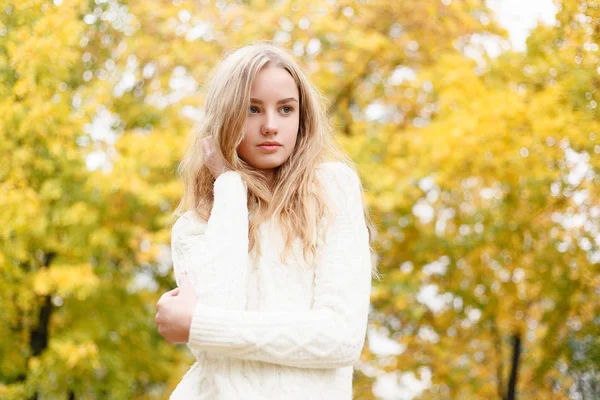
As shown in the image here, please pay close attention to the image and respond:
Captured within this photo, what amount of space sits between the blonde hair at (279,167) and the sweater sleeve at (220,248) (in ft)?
0.20

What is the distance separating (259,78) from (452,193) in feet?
17.1

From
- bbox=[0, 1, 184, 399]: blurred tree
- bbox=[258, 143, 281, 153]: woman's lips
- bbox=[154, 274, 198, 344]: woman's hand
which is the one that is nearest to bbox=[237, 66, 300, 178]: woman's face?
bbox=[258, 143, 281, 153]: woman's lips

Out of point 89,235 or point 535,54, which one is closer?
point 535,54

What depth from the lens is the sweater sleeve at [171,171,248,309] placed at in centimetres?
170

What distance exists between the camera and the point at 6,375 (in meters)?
6.18

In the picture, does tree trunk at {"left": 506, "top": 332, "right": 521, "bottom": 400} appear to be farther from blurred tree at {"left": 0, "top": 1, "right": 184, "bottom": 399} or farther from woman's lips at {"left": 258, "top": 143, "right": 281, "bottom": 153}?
woman's lips at {"left": 258, "top": 143, "right": 281, "bottom": 153}

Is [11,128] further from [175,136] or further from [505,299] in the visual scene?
[505,299]

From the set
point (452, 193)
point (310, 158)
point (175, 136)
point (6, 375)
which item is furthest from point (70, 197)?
point (310, 158)

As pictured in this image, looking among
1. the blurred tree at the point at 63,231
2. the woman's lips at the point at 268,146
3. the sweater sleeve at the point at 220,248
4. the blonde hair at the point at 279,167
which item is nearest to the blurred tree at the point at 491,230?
the blurred tree at the point at 63,231


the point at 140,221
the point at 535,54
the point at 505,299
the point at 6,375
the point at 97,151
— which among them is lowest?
the point at 6,375

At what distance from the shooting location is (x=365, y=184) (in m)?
6.44

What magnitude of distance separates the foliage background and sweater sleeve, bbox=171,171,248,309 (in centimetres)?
300

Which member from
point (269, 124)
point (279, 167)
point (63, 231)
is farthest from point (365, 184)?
point (269, 124)

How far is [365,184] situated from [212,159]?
4.60 meters
